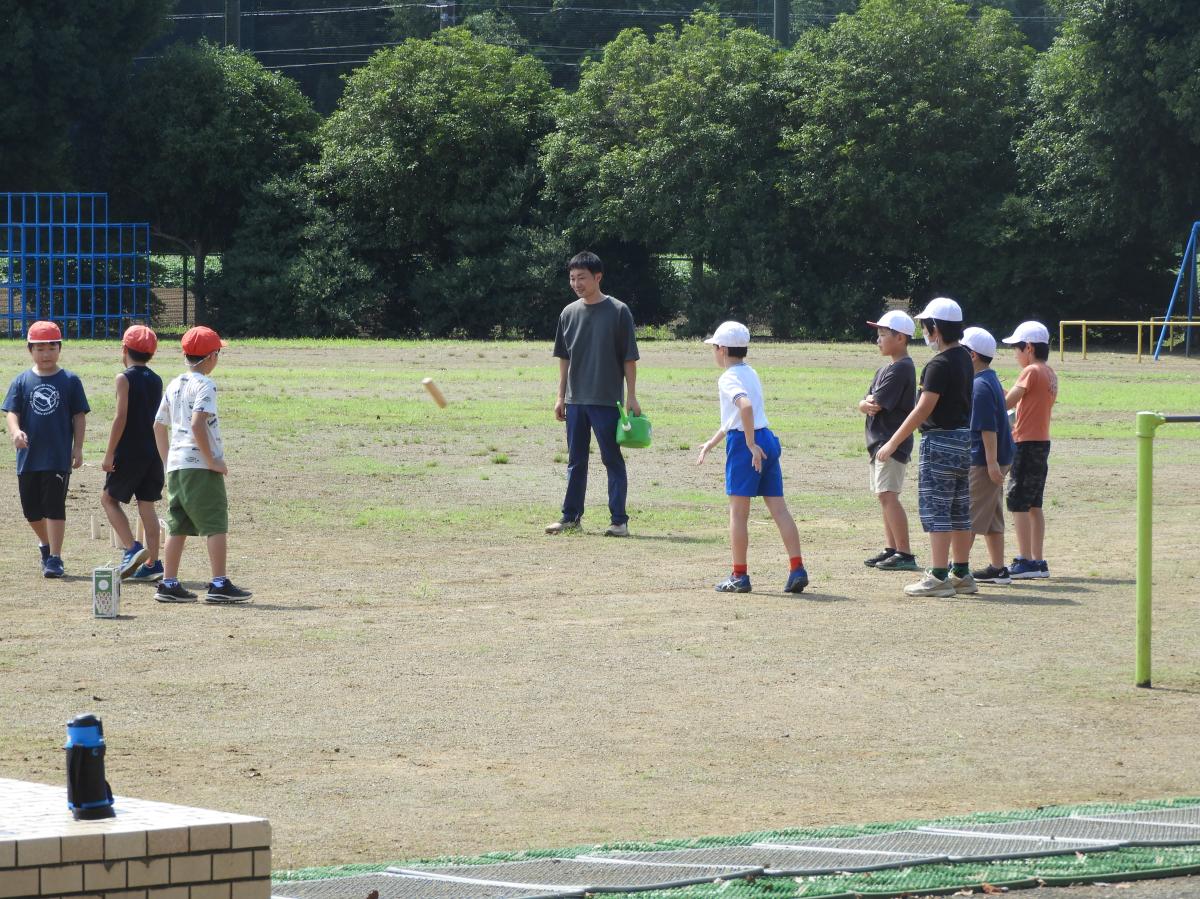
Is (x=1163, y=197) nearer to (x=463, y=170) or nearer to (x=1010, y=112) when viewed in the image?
(x=1010, y=112)

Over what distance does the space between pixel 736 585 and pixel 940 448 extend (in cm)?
148

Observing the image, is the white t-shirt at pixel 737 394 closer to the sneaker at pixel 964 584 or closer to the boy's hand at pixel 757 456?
the boy's hand at pixel 757 456

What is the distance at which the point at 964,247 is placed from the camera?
149 feet

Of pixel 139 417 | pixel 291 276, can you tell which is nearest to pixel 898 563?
pixel 139 417

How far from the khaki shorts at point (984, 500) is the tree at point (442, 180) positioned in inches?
1394

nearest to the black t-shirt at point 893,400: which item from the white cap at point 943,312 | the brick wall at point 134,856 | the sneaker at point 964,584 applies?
the white cap at point 943,312

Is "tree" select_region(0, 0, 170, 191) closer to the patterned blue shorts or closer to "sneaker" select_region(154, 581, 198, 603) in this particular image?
"sneaker" select_region(154, 581, 198, 603)

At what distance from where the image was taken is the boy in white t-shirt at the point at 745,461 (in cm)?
1073

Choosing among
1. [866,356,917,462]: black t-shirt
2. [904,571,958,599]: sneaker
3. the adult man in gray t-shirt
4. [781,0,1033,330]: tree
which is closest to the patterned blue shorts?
[904,571,958,599]: sneaker

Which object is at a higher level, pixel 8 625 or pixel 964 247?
pixel 964 247

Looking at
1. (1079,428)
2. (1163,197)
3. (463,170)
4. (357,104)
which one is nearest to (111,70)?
(357,104)

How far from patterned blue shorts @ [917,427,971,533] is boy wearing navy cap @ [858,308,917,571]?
538 millimetres

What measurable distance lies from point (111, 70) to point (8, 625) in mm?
42369

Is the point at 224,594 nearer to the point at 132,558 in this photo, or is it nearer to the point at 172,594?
the point at 172,594
